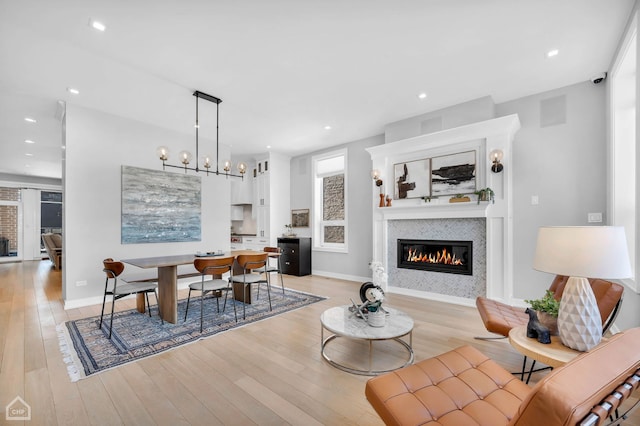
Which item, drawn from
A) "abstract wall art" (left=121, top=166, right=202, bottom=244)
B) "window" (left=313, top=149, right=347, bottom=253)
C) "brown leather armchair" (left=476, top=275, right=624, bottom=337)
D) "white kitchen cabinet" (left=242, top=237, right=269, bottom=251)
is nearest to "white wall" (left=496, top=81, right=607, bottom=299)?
"brown leather armchair" (left=476, top=275, right=624, bottom=337)

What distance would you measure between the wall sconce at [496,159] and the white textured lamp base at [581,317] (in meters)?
2.61

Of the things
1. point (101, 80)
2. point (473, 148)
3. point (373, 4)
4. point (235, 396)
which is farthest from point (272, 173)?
point (235, 396)

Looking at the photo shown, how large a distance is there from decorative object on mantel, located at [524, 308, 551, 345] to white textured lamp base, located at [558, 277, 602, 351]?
0.31 ft

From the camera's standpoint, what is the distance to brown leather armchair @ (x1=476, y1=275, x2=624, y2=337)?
1.80m

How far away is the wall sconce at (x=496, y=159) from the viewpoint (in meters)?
3.72

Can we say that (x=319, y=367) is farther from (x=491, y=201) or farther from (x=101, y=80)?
(x=101, y=80)

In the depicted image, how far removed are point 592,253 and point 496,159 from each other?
2.68 m

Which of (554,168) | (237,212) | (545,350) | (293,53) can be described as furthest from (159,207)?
(554,168)

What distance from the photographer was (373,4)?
221 centimetres

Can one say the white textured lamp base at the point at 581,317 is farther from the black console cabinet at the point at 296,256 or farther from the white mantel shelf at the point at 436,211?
the black console cabinet at the point at 296,256

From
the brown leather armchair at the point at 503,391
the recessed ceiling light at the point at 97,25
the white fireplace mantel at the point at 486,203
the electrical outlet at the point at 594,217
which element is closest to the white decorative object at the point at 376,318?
the brown leather armchair at the point at 503,391

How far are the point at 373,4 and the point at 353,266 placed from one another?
14.9 ft

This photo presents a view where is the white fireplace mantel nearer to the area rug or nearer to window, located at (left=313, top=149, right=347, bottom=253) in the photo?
window, located at (left=313, top=149, right=347, bottom=253)

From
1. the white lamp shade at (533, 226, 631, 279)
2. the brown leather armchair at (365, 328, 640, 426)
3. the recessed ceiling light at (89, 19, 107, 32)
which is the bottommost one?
the brown leather armchair at (365, 328, 640, 426)
